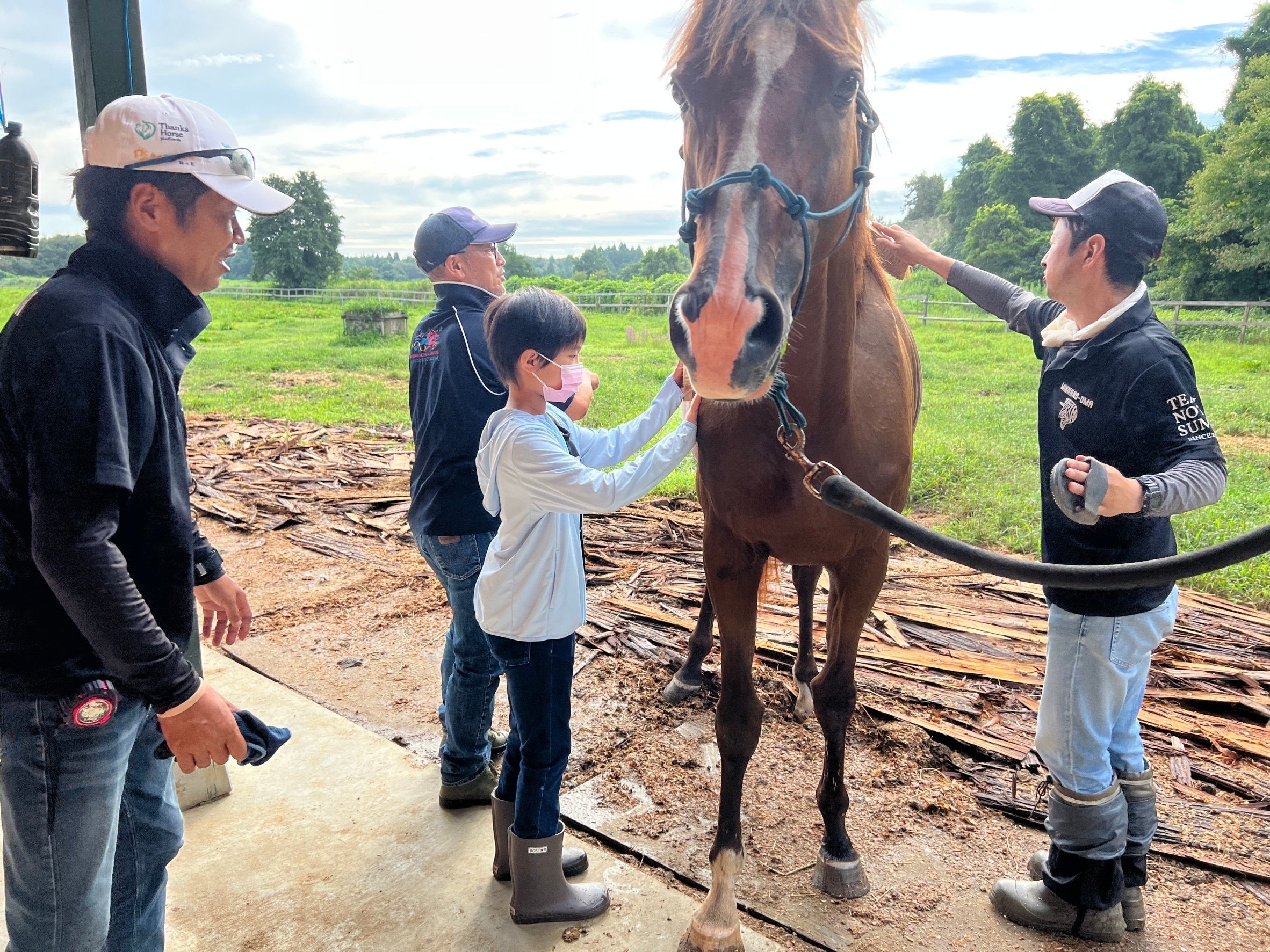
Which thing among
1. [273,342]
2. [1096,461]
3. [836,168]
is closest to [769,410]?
[836,168]

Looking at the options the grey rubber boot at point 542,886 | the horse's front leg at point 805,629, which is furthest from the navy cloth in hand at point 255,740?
the horse's front leg at point 805,629

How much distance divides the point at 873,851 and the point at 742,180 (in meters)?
2.28

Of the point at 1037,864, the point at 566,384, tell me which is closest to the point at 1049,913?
the point at 1037,864

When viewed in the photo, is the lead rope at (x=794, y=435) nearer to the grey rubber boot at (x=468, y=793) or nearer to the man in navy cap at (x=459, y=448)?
the man in navy cap at (x=459, y=448)

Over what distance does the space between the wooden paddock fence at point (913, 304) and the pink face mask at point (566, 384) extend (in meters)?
6.99

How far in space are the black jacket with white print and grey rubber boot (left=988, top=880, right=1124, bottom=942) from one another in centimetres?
92

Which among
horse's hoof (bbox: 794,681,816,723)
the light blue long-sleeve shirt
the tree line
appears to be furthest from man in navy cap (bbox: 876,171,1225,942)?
the tree line

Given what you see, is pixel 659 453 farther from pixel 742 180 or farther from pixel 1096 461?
pixel 1096 461

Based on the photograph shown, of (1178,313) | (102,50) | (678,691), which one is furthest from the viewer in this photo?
(1178,313)

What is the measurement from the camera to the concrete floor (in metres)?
2.25

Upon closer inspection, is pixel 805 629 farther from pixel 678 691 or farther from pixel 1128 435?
pixel 1128 435

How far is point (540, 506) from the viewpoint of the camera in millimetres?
2104

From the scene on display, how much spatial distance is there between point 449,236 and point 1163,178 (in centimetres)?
2957

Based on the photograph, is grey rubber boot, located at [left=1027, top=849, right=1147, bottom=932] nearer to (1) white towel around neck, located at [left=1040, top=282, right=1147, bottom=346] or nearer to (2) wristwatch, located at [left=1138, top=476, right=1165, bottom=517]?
(2) wristwatch, located at [left=1138, top=476, right=1165, bottom=517]
